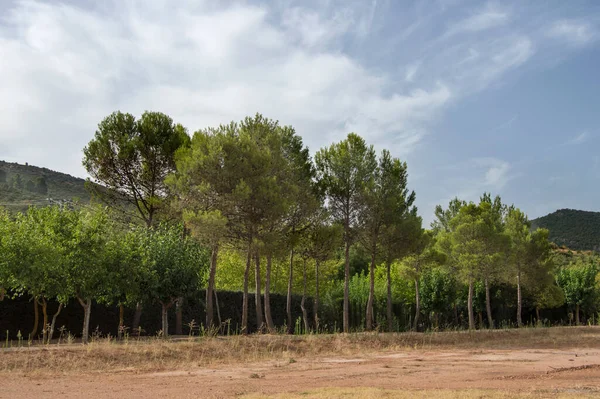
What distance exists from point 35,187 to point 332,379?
228 feet

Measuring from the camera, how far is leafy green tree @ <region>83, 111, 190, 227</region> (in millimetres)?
28656

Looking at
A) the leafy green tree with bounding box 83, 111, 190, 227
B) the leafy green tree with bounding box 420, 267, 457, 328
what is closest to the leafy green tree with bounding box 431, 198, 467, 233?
the leafy green tree with bounding box 420, 267, 457, 328

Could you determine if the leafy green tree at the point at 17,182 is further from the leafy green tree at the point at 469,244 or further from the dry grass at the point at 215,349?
the dry grass at the point at 215,349

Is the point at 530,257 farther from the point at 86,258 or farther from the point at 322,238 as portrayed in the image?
the point at 86,258

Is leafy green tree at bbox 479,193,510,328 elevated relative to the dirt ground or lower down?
elevated

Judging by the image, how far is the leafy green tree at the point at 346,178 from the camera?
28625 mm

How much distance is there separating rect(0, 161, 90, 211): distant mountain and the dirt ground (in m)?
49.9

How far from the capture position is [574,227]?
106 m

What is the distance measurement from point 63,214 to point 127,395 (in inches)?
543

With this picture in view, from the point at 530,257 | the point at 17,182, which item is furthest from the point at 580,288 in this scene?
the point at 17,182

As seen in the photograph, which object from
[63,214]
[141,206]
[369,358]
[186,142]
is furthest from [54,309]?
[369,358]

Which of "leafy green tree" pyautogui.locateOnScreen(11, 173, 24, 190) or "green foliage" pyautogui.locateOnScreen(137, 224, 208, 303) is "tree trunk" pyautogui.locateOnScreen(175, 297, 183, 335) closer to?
"green foliage" pyautogui.locateOnScreen(137, 224, 208, 303)

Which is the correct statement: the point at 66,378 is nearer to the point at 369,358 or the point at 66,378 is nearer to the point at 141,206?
the point at 369,358

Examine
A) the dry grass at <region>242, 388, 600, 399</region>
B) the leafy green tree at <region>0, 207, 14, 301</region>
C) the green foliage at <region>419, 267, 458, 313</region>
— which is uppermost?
the leafy green tree at <region>0, 207, 14, 301</region>
